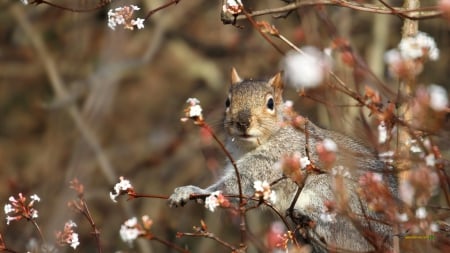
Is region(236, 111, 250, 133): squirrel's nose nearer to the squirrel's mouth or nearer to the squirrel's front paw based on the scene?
the squirrel's mouth

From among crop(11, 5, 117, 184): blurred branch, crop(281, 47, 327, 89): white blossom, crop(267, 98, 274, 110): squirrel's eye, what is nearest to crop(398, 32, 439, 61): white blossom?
crop(281, 47, 327, 89): white blossom

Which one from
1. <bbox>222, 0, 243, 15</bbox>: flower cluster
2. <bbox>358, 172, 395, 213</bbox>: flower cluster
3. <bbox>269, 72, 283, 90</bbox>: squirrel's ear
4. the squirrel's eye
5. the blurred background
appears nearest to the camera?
<bbox>358, 172, 395, 213</bbox>: flower cluster

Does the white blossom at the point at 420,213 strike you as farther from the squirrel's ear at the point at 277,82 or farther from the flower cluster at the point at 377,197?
the squirrel's ear at the point at 277,82

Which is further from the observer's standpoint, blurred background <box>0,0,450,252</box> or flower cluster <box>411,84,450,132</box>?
blurred background <box>0,0,450,252</box>

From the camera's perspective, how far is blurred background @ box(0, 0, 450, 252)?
21.7 ft

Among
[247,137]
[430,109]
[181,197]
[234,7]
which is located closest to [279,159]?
[247,137]

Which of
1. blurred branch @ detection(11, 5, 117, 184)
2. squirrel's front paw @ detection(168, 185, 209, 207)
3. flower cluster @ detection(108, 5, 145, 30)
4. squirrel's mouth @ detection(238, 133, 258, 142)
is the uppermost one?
blurred branch @ detection(11, 5, 117, 184)

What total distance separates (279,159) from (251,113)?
0.24 metres

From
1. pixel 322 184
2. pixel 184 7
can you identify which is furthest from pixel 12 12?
pixel 322 184

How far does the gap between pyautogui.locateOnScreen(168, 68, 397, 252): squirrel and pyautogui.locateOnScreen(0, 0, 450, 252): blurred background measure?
1.76 m

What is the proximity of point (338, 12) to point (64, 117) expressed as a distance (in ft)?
7.65

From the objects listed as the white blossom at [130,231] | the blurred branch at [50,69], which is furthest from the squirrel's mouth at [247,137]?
the blurred branch at [50,69]

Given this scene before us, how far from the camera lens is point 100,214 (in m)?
8.02

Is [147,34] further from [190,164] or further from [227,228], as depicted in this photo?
[227,228]
